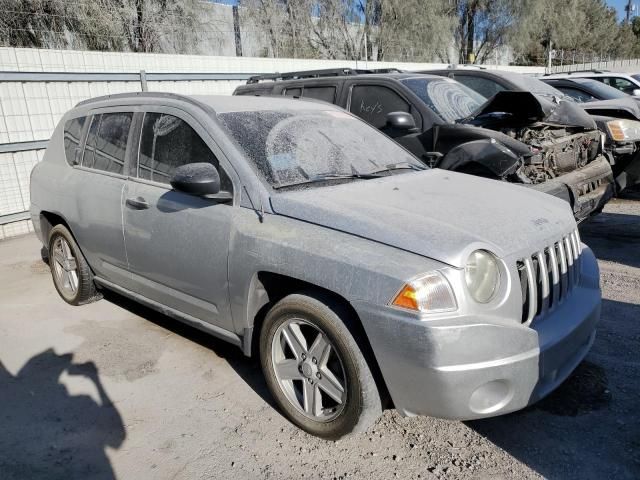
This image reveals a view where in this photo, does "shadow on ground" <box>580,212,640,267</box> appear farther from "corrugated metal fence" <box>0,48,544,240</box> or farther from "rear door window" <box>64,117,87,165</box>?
"corrugated metal fence" <box>0,48,544,240</box>

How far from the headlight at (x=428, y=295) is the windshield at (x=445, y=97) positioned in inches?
166

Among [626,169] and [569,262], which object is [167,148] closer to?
[569,262]

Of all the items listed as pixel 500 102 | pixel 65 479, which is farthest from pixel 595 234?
pixel 65 479

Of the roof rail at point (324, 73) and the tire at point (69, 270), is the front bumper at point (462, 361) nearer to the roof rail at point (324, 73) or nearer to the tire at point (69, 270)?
the tire at point (69, 270)

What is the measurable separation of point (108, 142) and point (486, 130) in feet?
12.5

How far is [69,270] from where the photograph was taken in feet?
16.3

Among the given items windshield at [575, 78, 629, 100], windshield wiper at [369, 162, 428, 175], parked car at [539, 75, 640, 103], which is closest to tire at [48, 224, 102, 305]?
windshield wiper at [369, 162, 428, 175]

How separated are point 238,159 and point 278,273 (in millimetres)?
789

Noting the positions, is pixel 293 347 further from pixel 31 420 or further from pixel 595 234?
pixel 595 234

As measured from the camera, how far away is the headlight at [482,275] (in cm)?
258

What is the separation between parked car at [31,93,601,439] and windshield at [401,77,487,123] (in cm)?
238

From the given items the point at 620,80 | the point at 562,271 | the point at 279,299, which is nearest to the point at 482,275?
the point at 562,271

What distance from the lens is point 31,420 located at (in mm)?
3312

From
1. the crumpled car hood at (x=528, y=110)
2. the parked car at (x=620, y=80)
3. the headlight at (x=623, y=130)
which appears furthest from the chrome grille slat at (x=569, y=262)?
the parked car at (x=620, y=80)
